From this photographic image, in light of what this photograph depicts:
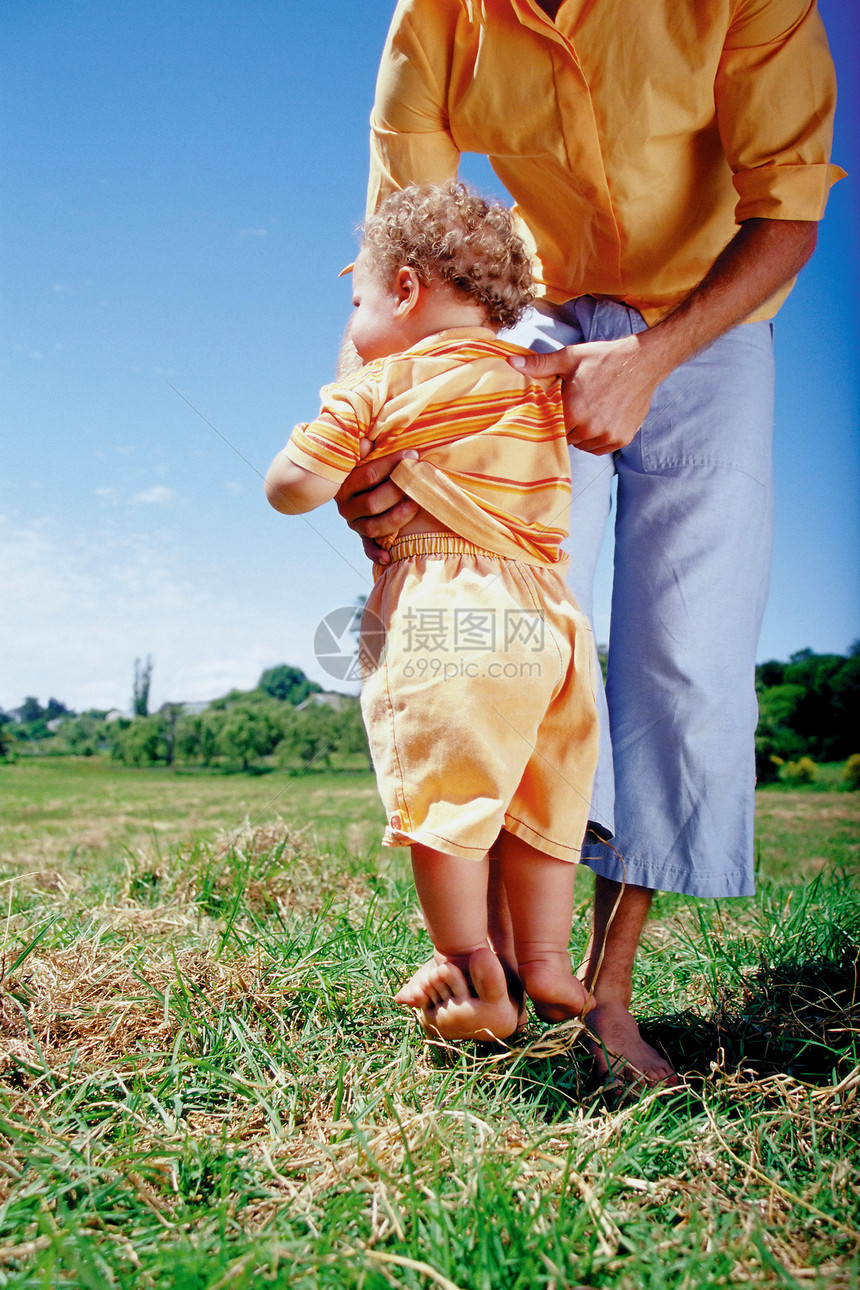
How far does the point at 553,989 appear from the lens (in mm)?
1258

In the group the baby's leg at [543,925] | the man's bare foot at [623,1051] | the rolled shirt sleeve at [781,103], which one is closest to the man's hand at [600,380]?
the rolled shirt sleeve at [781,103]

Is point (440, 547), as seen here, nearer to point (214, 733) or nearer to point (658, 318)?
point (658, 318)

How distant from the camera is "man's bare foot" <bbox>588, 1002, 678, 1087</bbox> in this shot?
133 centimetres

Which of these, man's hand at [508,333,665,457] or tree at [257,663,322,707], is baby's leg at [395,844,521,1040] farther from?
tree at [257,663,322,707]

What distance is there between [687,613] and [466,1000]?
88cm

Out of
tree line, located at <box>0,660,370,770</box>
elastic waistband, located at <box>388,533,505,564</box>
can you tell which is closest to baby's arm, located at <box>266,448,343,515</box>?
elastic waistband, located at <box>388,533,505,564</box>

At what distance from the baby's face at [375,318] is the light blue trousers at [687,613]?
0.46m

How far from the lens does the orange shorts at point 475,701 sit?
4.13ft

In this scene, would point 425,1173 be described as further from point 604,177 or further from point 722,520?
point 604,177

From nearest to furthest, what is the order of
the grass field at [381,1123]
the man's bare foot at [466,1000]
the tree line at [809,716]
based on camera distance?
1. the grass field at [381,1123]
2. the man's bare foot at [466,1000]
3. the tree line at [809,716]

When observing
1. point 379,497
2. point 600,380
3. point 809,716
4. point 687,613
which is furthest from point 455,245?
point 809,716

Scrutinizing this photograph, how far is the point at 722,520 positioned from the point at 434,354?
699 mm

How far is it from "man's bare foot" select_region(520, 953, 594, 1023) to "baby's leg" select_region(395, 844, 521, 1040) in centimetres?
4

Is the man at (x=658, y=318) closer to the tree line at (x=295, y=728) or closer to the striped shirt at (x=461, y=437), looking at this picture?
the striped shirt at (x=461, y=437)
